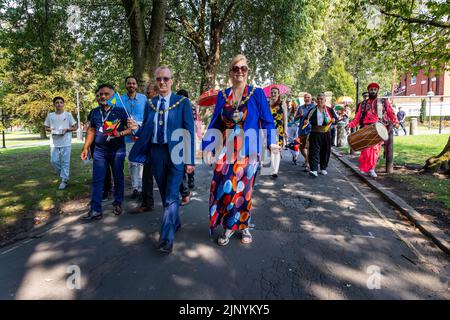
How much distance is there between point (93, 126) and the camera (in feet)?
17.5

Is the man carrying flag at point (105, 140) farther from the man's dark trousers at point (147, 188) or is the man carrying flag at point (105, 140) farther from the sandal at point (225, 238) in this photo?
the sandal at point (225, 238)

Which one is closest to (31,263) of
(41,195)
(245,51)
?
(41,195)

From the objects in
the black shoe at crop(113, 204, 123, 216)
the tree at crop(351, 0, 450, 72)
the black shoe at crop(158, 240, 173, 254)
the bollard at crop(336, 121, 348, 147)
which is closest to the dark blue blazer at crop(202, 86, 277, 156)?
the black shoe at crop(158, 240, 173, 254)

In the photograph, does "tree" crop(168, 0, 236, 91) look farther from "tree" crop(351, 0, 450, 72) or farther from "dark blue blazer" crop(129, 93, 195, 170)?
"dark blue blazer" crop(129, 93, 195, 170)

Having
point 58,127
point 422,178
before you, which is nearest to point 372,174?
point 422,178

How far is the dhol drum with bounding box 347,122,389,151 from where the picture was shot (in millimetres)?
7397

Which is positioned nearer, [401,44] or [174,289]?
[174,289]

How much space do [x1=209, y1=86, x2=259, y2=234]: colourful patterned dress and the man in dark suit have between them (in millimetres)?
411

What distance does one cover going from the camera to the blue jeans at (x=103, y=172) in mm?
5180

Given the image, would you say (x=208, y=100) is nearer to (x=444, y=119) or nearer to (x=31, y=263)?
(x=31, y=263)

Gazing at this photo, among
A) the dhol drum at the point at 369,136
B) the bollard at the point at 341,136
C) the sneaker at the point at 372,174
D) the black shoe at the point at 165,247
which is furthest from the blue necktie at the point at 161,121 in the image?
the bollard at the point at 341,136

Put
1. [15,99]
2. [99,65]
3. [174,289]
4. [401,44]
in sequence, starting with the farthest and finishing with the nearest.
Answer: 1. [15,99]
2. [99,65]
3. [401,44]
4. [174,289]

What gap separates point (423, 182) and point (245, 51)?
1262 centimetres
